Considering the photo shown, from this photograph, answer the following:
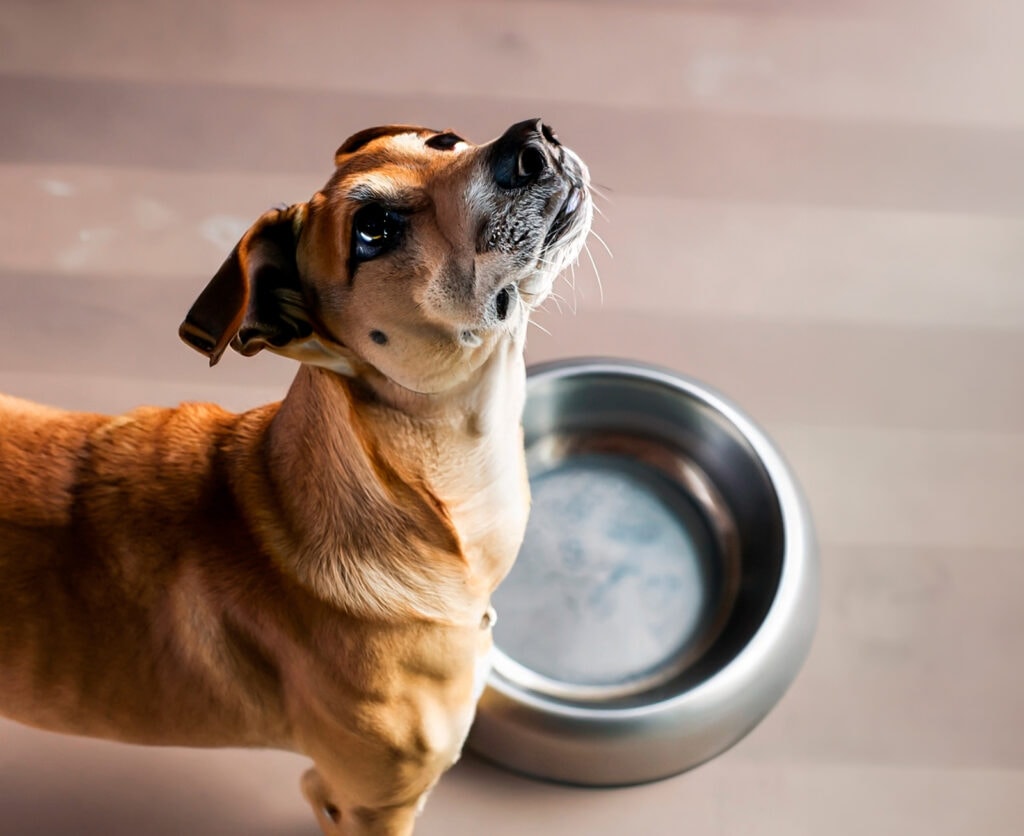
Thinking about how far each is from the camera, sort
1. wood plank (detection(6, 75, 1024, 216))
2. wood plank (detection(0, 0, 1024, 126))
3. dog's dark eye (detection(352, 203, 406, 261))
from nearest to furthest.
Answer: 1. dog's dark eye (detection(352, 203, 406, 261))
2. wood plank (detection(6, 75, 1024, 216))
3. wood plank (detection(0, 0, 1024, 126))

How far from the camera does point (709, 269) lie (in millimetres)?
3020

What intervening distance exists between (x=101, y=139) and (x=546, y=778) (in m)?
2.17

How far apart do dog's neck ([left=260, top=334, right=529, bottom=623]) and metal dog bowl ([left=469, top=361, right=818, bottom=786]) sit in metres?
0.53

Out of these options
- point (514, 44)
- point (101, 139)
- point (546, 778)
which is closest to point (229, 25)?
point (101, 139)

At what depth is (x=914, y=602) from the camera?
2.58m

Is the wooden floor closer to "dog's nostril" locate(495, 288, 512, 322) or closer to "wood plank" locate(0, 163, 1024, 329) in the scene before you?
"wood plank" locate(0, 163, 1024, 329)

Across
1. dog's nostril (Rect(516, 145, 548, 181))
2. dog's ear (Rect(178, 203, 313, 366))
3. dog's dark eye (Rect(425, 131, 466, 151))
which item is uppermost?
dog's nostril (Rect(516, 145, 548, 181))

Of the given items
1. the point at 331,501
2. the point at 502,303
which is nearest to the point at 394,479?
the point at 331,501

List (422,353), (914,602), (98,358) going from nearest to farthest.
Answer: (422,353) < (914,602) < (98,358)

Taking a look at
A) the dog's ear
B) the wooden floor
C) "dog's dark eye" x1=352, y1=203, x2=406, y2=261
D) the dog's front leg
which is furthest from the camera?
the wooden floor

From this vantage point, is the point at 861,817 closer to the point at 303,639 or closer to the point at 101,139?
the point at 303,639

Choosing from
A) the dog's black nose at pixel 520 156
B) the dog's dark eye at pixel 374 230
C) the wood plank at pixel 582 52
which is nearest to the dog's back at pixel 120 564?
the dog's dark eye at pixel 374 230

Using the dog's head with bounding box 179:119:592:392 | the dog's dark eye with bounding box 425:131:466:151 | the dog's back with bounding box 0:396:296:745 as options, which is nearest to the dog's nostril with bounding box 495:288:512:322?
the dog's head with bounding box 179:119:592:392

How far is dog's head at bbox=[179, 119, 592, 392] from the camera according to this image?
4.88 feet
